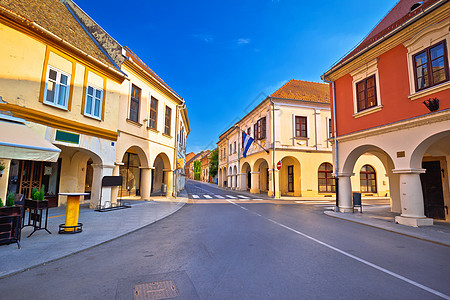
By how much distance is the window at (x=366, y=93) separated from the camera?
11.2 metres

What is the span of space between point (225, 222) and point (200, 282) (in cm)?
559

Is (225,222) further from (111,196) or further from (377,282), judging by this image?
(111,196)

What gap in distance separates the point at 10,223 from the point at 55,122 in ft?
18.2

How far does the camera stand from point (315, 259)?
4895 millimetres

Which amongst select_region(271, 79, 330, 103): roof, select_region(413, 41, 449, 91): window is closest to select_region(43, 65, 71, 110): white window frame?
select_region(413, 41, 449, 91): window

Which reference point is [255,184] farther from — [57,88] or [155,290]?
[155,290]

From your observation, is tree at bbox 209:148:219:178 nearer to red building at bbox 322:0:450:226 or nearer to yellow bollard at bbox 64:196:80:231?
red building at bbox 322:0:450:226

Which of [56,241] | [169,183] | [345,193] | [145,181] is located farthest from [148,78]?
[345,193]

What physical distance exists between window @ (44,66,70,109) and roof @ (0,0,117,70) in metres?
1.56

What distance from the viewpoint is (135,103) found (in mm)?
15219

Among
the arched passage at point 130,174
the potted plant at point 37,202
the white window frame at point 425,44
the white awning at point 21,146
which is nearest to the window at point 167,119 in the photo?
the arched passage at point 130,174

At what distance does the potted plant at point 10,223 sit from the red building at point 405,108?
41.5 ft

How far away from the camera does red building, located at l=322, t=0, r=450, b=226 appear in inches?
333

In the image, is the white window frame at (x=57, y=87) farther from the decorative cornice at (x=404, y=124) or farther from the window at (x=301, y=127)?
the window at (x=301, y=127)
